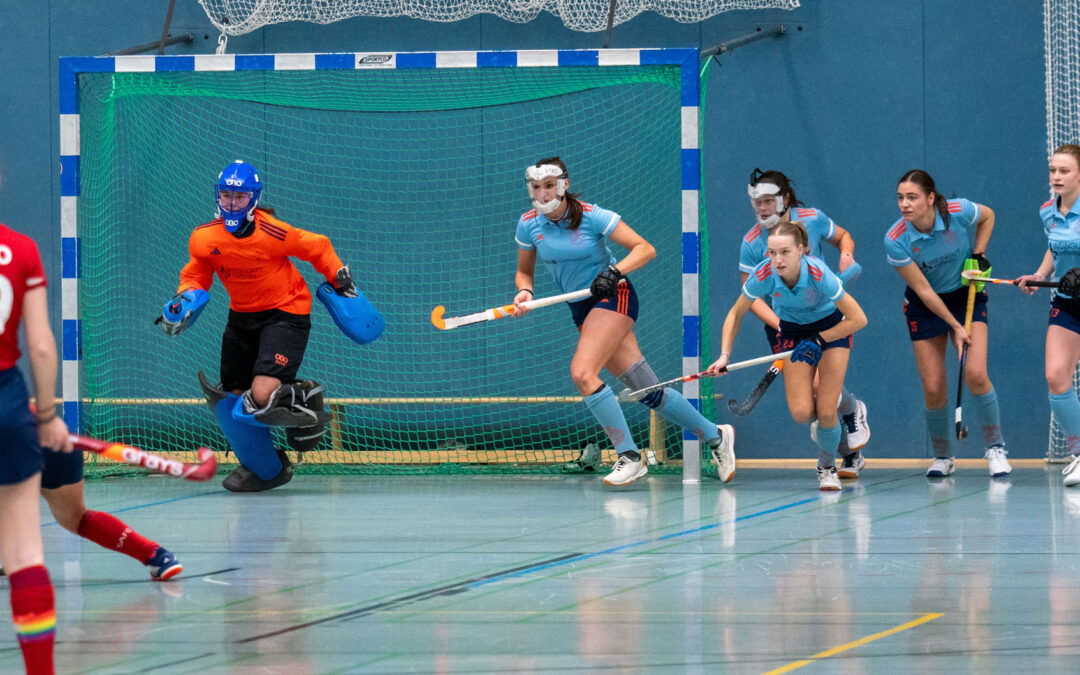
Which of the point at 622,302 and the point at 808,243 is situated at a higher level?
the point at 808,243

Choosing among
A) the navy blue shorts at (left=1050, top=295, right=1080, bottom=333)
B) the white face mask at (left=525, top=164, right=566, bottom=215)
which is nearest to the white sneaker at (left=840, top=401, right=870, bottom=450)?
the navy blue shorts at (left=1050, top=295, right=1080, bottom=333)

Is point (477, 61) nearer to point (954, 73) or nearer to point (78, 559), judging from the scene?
point (954, 73)

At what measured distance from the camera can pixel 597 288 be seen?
6512 millimetres

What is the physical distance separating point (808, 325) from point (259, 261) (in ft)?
8.53

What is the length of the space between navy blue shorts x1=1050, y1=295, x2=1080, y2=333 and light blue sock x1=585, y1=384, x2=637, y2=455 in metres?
2.10

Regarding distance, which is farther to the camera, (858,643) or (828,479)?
(828,479)

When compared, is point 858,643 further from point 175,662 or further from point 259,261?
point 259,261

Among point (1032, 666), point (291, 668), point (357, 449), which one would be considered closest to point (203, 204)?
point (357, 449)

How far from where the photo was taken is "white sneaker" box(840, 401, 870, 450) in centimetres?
707

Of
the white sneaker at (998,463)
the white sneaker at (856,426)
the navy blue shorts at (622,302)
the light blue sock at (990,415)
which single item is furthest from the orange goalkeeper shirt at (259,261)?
the white sneaker at (998,463)

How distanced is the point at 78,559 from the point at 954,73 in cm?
568

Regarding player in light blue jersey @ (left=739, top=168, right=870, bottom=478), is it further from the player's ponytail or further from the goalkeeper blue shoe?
the goalkeeper blue shoe

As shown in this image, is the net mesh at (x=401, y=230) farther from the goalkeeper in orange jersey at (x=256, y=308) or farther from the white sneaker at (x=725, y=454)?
the goalkeeper in orange jersey at (x=256, y=308)

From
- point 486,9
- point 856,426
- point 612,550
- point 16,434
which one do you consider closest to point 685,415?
point 856,426
